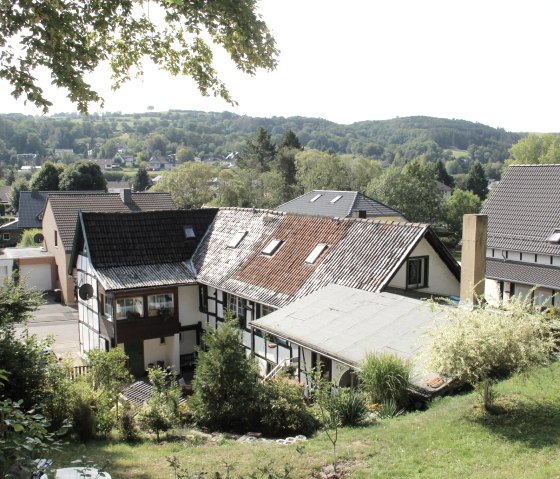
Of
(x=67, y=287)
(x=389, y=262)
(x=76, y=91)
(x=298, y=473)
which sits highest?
(x=76, y=91)

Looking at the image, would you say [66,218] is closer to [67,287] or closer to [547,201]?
[67,287]

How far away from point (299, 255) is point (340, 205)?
22202mm

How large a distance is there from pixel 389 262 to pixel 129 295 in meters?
10.1

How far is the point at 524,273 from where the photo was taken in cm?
2578

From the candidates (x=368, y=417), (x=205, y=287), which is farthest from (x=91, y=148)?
(x=368, y=417)

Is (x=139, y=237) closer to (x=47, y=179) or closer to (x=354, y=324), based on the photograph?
(x=354, y=324)

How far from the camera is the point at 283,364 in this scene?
661 inches

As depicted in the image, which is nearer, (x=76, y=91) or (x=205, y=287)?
(x=76, y=91)

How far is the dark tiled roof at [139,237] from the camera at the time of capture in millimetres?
23047

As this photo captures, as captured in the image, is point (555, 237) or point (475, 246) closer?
point (475, 246)

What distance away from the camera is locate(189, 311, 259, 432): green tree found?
12.8 meters

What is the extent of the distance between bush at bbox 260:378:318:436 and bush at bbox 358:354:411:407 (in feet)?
5.01

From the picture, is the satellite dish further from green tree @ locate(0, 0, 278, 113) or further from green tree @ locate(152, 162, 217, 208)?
green tree @ locate(152, 162, 217, 208)

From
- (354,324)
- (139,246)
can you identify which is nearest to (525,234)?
(354,324)
